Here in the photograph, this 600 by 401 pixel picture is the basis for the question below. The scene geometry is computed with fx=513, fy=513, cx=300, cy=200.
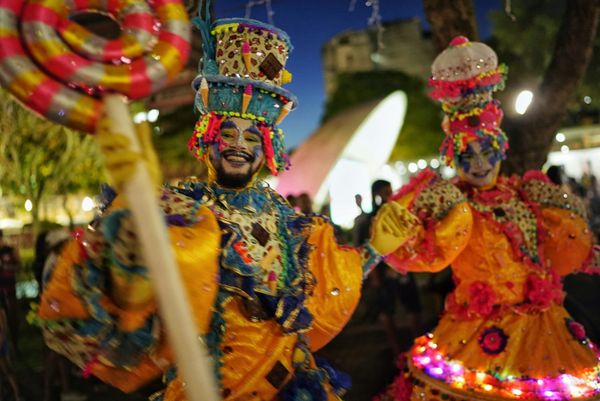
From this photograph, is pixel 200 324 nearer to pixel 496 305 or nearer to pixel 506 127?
pixel 496 305

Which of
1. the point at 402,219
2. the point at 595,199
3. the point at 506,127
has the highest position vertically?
the point at 506,127

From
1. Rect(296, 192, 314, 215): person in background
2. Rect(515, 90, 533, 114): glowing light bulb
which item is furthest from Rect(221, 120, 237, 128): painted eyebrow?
Rect(296, 192, 314, 215): person in background

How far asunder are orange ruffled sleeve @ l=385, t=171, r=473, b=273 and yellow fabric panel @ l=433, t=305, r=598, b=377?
0.54 metres

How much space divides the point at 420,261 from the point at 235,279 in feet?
4.07

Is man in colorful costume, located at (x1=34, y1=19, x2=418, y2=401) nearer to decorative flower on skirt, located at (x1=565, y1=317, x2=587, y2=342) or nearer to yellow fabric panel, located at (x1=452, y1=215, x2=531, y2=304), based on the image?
yellow fabric panel, located at (x1=452, y1=215, x2=531, y2=304)

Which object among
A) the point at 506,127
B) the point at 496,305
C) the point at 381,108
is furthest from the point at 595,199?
the point at 496,305

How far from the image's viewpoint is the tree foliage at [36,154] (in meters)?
8.42

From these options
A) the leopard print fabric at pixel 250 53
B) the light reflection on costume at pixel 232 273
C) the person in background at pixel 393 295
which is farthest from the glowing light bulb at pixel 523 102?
the leopard print fabric at pixel 250 53

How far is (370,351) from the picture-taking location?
5.80 metres

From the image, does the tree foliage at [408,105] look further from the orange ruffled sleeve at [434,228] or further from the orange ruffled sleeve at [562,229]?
the orange ruffled sleeve at [434,228]

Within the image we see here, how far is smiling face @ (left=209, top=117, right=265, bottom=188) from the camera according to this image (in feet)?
6.93

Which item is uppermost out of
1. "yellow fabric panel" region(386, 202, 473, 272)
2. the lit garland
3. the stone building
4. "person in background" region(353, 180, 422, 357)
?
the stone building

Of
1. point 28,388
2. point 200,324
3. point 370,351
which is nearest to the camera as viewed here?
point 200,324

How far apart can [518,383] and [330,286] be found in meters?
1.36
